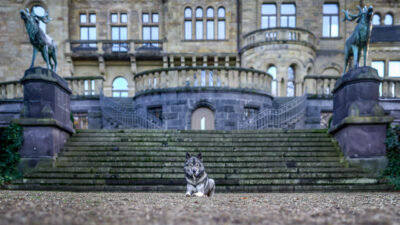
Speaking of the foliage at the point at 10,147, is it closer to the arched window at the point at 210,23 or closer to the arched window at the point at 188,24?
the arched window at the point at 188,24

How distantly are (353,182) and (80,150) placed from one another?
8.44 metres

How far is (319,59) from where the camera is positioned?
23750 mm

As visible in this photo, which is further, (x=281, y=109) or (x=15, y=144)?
(x=281, y=109)

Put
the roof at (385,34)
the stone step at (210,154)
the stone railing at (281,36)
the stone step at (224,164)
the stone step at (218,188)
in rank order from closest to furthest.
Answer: the stone step at (218,188) < the stone step at (224,164) < the stone step at (210,154) < the stone railing at (281,36) < the roof at (385,34)

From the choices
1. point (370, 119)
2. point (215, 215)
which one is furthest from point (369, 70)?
point (215, 215)

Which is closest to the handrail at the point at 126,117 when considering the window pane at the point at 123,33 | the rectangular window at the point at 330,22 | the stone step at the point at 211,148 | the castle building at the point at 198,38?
the stone step at the point at 211,148

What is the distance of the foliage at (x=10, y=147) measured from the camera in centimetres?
939

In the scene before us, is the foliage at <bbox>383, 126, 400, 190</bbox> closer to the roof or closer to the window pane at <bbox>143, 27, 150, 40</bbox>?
the roof

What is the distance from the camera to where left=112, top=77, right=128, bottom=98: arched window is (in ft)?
80.6

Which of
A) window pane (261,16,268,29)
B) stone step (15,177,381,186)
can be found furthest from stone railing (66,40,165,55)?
stone step (15,177,381,186)

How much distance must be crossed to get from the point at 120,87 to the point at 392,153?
1966 centimetres

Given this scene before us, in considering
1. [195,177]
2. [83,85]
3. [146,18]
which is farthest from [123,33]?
[195,177]

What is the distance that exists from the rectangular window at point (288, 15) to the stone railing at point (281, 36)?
2472 mm

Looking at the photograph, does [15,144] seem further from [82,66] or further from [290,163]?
[82,66]
